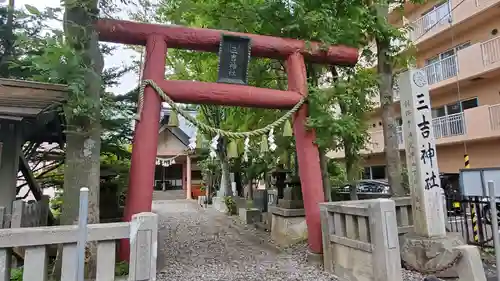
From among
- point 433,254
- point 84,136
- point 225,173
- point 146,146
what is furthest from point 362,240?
point 225,173

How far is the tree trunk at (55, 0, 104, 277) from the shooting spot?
17.2 feet

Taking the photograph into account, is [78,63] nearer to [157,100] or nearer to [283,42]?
[157,100]

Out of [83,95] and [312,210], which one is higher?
[83,95]

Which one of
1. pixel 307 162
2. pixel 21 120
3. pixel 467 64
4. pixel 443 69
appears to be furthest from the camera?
pixel 443 69

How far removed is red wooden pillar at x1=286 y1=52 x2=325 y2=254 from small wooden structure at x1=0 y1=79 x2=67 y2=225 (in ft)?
14.4

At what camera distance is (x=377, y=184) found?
16.2m

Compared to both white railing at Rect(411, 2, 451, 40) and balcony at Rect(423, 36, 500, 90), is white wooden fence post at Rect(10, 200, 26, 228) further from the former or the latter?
white railing at Rect(411, 2, 451, 40)

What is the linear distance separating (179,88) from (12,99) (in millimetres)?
2639

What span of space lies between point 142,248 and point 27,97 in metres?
3.49

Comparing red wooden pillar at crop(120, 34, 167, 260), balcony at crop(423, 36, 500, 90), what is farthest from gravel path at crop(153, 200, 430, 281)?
balcony at crop(423, 36, 500, 90)

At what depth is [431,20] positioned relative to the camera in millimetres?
17188

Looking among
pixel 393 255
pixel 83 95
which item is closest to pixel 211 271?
pixel 393 255

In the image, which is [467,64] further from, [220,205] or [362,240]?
[220,205]

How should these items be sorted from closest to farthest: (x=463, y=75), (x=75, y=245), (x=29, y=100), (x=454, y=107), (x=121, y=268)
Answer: (x=75, y=245)
(x=29, y=100)
(x=121, y=268)
(x=463, y=75)
(x=454, y=107)
